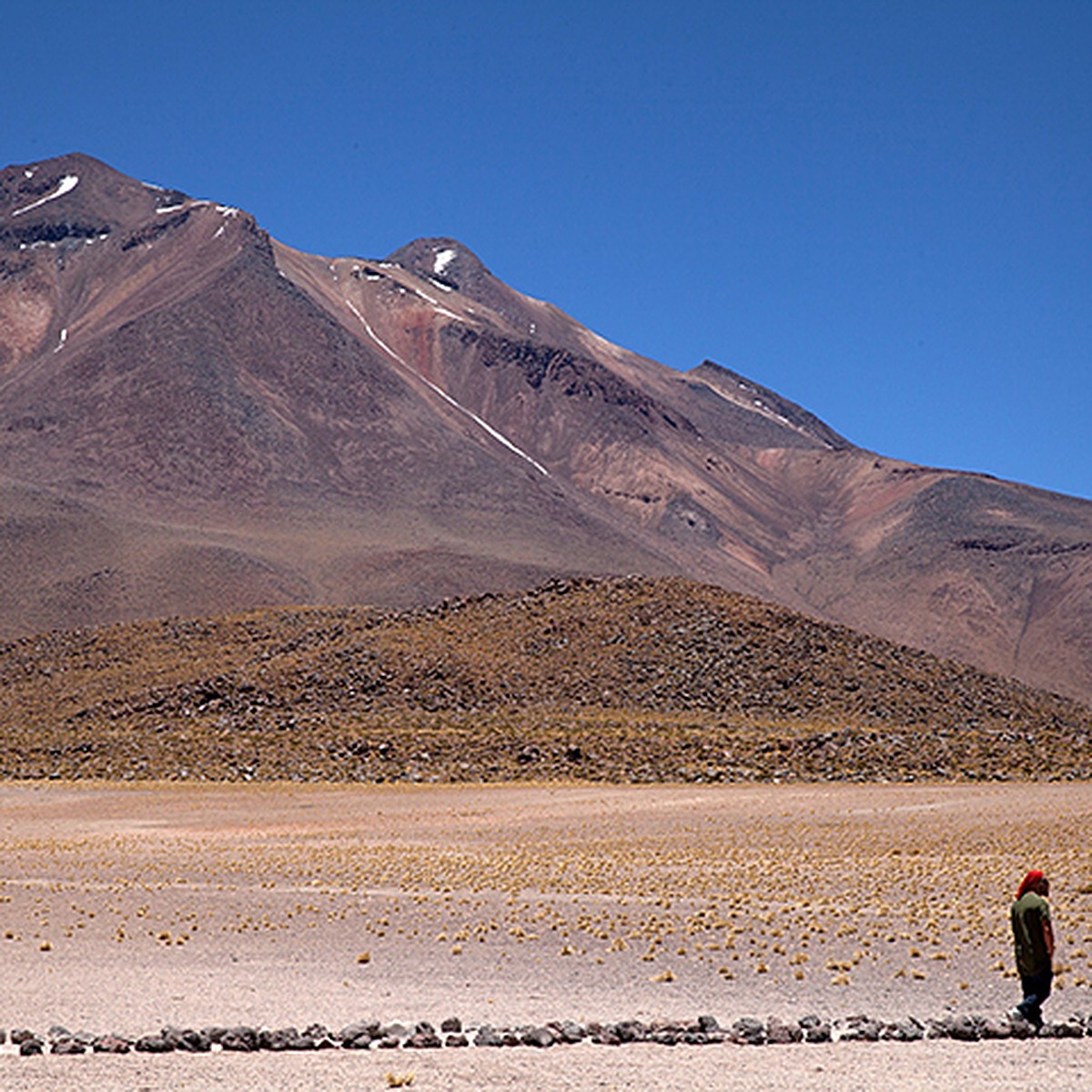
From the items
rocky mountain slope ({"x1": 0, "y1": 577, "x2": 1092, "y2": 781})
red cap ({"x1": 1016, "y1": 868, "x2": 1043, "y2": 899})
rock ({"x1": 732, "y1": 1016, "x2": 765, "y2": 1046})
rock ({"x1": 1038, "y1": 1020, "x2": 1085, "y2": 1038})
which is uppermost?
rocky mountain slope ({"x1": 0, "y1": 577, "x2": 1092, "y2": 781})

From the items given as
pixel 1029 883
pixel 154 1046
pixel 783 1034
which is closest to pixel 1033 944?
pixel 1029 883

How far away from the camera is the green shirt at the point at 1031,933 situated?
1393cm

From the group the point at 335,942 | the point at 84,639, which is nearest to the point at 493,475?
the point at 84,639

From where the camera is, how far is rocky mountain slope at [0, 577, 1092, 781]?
178ft

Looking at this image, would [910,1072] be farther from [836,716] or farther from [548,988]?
[836,716]

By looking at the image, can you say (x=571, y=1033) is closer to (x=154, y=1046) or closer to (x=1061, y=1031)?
(x=154, y=1046)

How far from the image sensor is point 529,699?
64.2 metres

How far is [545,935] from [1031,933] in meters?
8.82

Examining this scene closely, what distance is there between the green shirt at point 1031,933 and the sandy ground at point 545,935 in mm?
744

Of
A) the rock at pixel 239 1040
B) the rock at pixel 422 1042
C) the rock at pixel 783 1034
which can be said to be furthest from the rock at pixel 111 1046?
the rock at pixel 783 1034

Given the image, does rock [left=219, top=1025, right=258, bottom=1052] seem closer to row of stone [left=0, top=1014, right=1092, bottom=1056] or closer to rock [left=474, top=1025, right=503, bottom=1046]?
row of stone [left=0, top=1014, right=1092, bottom=1056]

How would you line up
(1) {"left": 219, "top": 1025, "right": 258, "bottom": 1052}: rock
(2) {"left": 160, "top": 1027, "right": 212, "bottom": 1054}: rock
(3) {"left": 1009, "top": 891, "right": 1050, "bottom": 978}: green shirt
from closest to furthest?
(2) {"left": 160, "top": 1027, "right": 212, "bottom": 1054}: rock → (1) {"left": 219, "top": 1025, "right": 258, "bottom": 1052}: rock → (3) {"left": 1009, "top": 891, "right": 1050, "bottom": 978}: green shirt

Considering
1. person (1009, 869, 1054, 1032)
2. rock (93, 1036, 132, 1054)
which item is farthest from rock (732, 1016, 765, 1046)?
rock (93, 1036, 132, 1054)

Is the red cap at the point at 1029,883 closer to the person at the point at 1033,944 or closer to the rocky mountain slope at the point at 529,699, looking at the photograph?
the person at the point at 1033,944
